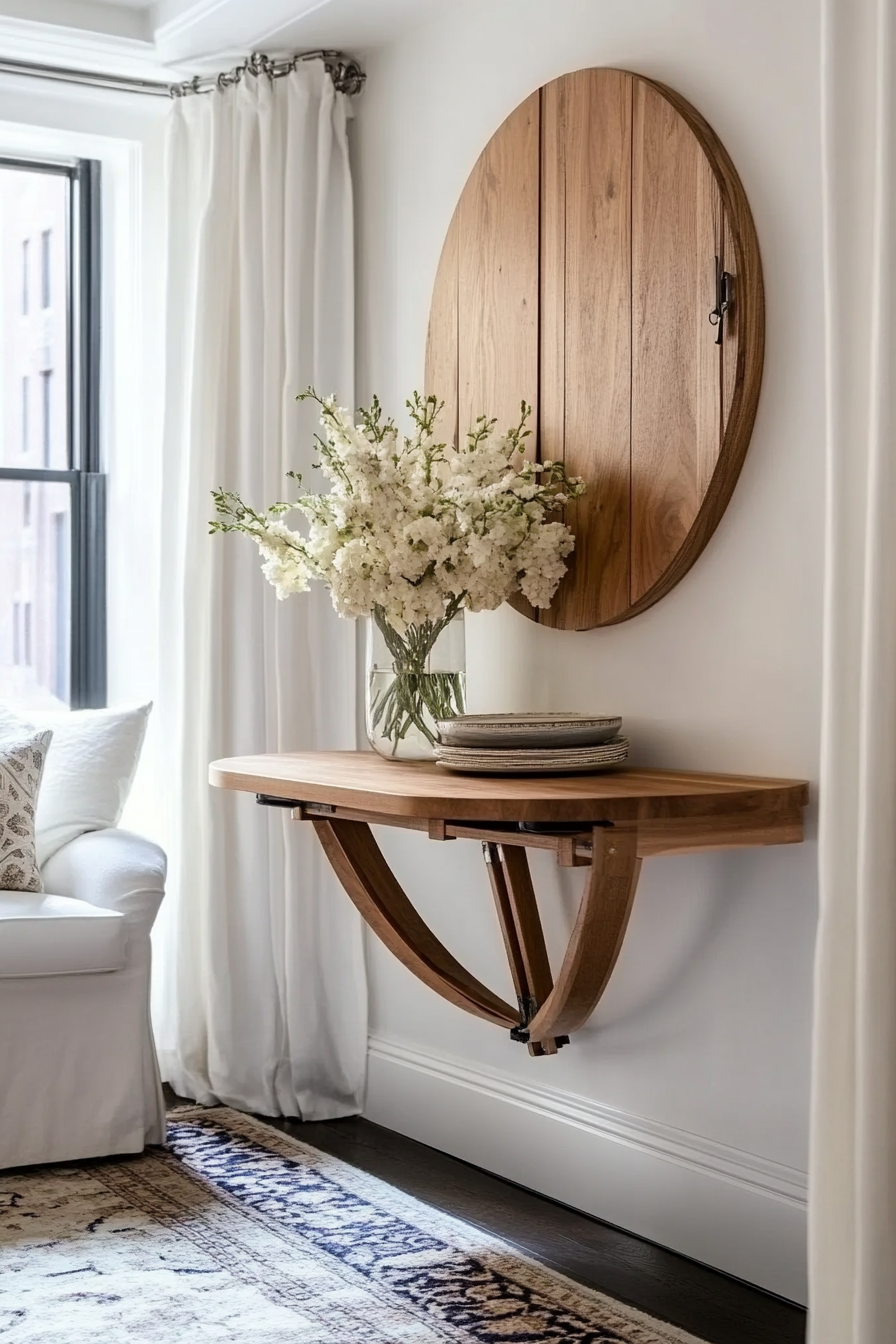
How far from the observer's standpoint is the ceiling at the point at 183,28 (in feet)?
10.2

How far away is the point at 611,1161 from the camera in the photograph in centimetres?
260

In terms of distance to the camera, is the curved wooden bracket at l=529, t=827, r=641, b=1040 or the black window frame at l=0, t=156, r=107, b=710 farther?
the black window frame at l=0, t=156, r=107, b=710

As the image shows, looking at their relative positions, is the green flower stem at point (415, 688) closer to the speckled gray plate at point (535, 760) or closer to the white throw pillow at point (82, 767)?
the speckled gray plate at point (535, 760)

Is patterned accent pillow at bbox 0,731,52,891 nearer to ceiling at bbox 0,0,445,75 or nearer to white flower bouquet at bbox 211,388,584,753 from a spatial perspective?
white flower bouquet at bbox 211,388,584,753

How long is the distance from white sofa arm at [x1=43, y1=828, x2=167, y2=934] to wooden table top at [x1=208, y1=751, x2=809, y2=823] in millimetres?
494

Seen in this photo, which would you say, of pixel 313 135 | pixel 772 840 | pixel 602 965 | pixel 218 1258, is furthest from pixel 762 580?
pixel 313 135

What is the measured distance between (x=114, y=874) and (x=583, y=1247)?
45.8 inches

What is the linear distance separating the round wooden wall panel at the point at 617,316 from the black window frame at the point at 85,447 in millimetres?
1226

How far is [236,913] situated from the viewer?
3.35 metres

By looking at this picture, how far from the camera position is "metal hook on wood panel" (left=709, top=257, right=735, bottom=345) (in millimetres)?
2320

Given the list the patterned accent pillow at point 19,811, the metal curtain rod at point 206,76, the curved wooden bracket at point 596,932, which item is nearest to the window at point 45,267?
the metal curtain rod at point 206,76

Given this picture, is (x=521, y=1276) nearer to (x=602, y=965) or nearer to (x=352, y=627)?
(x=602, y=965)

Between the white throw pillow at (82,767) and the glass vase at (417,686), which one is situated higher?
the glass vase at (417,686)

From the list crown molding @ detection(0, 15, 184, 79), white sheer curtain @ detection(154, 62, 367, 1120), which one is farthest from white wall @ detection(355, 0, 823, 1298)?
crown molding @ detection(0, 15, 184, 79)
